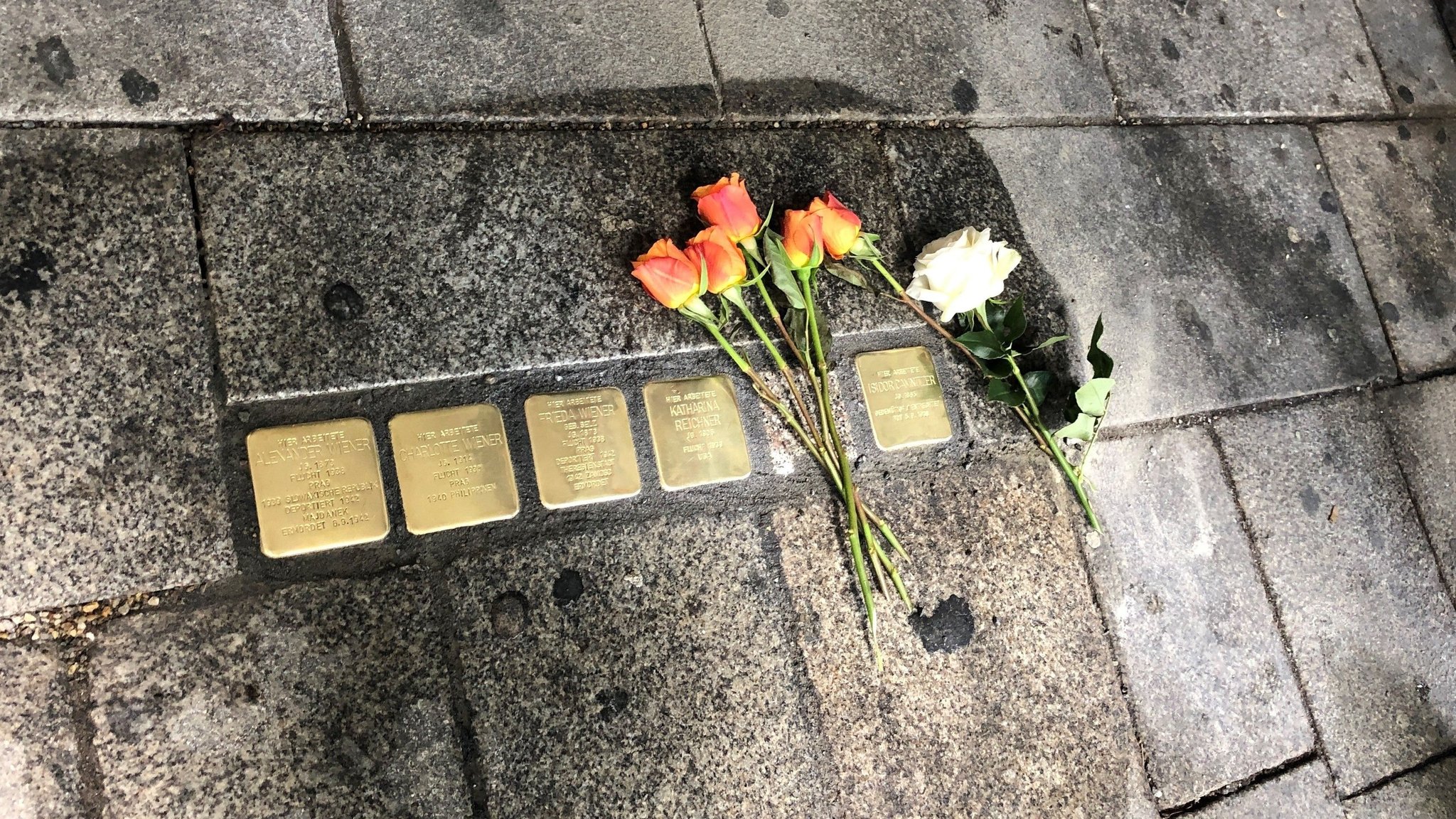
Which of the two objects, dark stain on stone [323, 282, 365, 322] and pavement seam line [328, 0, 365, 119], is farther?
pavement seam line [328, 0, 365, 119]

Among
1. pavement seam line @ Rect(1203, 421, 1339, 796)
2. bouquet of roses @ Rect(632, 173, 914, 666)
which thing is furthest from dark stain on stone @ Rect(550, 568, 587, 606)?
pavement seam line @ Rect(1203, 421, 1339, 796)

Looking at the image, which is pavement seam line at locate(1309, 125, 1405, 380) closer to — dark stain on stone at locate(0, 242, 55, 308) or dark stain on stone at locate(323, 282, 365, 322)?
dark stain on stone at locate(323, 282, 365, 322)

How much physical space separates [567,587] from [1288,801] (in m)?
1.63

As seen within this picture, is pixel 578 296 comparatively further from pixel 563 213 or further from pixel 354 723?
pixel 354 723

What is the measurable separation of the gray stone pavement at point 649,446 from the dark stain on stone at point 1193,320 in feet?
0.10

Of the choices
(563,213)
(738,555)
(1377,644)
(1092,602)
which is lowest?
(1377,644)

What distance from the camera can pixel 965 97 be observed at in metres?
2.10

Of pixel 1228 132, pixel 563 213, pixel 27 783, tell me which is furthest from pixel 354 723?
pixel 1228 132

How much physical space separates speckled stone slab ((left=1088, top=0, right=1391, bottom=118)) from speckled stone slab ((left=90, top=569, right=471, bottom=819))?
211 centimetres

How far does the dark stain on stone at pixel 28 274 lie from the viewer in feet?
4.50

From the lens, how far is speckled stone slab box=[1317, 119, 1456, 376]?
244cm

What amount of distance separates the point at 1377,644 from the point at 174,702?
247 cm

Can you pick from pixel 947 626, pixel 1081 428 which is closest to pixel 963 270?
pixel 1081 428

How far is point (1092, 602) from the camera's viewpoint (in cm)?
188
